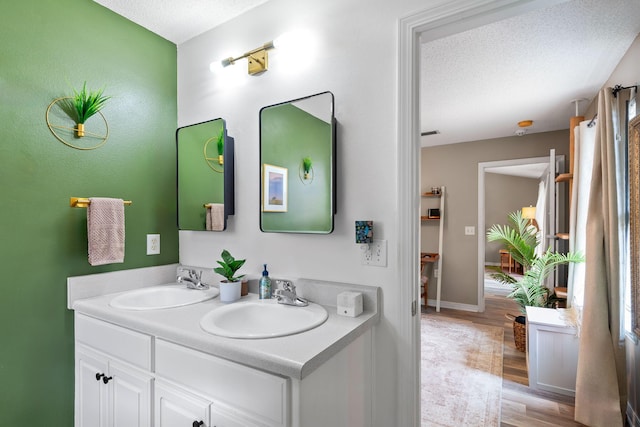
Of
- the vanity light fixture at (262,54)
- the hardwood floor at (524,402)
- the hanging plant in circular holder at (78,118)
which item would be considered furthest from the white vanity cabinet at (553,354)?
the hanging plant in circular holder at (78,118)

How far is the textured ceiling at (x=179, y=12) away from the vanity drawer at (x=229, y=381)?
164cm

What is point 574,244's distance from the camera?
2.69m

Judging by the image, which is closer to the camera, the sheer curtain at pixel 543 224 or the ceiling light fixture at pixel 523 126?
the ceiling light fixture at pixel 523 126

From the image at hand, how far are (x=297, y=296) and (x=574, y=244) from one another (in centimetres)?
245

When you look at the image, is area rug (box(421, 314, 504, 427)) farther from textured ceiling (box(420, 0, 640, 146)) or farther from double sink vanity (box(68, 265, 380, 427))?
textured ceiling (box(420, 0, 640, 146))

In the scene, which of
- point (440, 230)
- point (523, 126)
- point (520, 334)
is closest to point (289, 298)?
point (520, 334)

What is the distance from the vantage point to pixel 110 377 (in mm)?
1454

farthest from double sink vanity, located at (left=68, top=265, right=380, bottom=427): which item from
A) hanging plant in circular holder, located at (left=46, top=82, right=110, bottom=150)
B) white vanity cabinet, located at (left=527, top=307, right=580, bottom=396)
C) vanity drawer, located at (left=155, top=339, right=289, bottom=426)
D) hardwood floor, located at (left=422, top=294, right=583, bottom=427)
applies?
white vanity cabinet, located at (left=527, top=307, right=580, bottom=396)

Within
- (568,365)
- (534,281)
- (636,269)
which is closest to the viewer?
(636,269)

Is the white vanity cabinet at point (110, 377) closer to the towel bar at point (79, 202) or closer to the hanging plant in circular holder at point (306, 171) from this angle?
the towel bar at point (79, 202)

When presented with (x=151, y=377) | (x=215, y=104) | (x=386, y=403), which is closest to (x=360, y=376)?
(x=386, y=403)

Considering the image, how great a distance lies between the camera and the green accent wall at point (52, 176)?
144 cm

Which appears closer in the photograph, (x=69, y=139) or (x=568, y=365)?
(x=69, y=139)

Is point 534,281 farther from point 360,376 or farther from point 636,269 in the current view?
point 360,376
